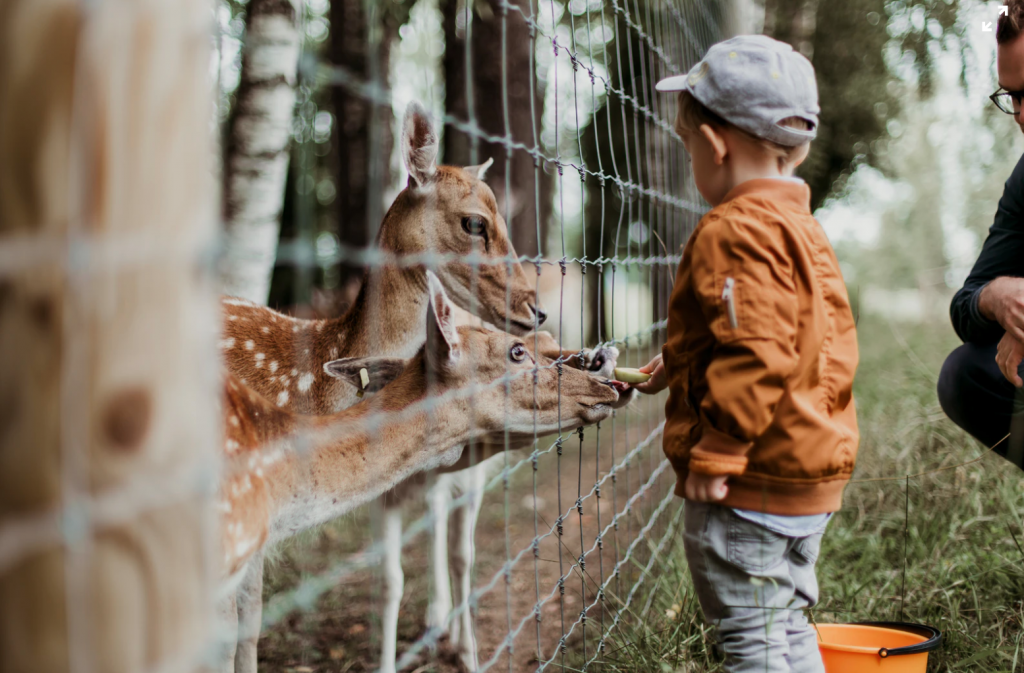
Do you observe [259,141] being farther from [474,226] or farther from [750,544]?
[750,544]

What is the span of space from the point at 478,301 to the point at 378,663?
1.46 m

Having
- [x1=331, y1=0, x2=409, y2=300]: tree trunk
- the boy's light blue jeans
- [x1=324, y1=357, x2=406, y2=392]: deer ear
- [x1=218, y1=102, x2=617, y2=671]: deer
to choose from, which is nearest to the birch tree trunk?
[x1=218, y1=102, x2=617, y2=671]: deer

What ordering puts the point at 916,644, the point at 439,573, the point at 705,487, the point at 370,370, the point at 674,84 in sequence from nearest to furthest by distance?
the point at 705,487
the point at 674,84
the point at 916,644
the point at 370,370
the point at 439,573

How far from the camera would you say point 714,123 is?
86.4 inches

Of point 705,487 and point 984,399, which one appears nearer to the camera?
point 705,487

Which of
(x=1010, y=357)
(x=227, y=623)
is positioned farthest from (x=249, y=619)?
(x=1010, y=357)

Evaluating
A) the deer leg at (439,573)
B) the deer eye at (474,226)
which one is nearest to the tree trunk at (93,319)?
the deer eye at (474,226)

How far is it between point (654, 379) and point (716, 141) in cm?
78

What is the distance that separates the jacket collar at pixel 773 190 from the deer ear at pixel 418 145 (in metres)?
1.59

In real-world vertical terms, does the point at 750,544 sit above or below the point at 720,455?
below

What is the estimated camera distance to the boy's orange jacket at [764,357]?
1909 millimetres

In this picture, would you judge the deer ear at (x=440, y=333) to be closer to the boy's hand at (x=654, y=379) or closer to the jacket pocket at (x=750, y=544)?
the boy's hand at (x=654, y=379)

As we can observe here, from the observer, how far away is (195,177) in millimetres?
1025

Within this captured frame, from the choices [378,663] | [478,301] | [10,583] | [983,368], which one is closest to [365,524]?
[378,663]
